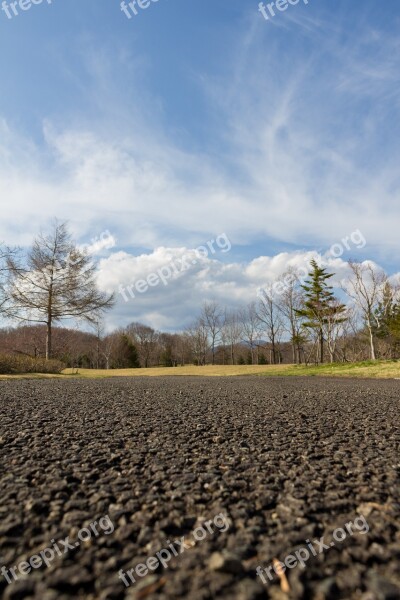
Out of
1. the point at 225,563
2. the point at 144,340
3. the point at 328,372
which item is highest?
the point at 144,340

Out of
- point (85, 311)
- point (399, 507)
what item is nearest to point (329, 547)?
point (399, 507)

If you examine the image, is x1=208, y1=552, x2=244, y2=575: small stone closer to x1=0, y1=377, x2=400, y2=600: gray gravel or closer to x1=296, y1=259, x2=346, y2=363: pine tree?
x1=0, y1=377, x2=400, y2=600: gray gravel

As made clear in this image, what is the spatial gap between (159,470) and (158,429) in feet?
3.46

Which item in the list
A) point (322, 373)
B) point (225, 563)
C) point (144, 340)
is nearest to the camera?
point (225, 563)

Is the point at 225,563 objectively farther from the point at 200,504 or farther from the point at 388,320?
the point at 388,320

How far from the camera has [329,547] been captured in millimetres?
1224

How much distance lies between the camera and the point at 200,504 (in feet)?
5.07

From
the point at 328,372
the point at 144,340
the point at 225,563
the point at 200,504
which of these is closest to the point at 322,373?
the point at 328,372

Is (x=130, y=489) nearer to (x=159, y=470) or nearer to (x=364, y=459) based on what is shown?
(x=159, y=470)

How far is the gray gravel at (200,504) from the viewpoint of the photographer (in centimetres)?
104

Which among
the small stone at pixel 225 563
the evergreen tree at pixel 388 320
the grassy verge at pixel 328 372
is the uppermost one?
the evergreen tree at pixel 388 320

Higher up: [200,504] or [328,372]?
[200,504]

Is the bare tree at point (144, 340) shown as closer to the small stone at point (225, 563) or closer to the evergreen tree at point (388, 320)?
the evergreen tree at point (388, 320)

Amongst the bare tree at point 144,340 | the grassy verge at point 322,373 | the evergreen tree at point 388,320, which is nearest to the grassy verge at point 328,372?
the grassy verge at point 322,373
